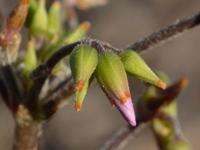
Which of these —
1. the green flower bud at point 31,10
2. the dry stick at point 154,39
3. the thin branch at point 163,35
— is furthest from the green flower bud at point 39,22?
the thin branch at point 163,35

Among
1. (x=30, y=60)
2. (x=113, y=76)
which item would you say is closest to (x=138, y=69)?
(x=113, y=76)

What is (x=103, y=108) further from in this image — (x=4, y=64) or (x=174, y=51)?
(x=4, y=64)

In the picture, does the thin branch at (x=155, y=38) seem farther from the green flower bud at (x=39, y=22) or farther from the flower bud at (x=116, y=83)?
the green flower bud at (x=39, y=22)

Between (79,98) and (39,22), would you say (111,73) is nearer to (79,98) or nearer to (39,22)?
(79,98)

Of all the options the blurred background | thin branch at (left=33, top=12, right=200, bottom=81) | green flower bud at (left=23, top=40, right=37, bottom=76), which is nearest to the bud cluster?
thin branch at (left=33, top=12, right=200, bottom=81)

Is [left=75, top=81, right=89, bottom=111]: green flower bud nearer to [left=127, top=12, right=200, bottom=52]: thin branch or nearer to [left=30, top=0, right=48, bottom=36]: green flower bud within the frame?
[left=127, top=12, right=200, bottom=52]: thin branch

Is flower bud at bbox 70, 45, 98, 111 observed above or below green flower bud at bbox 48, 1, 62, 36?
above
